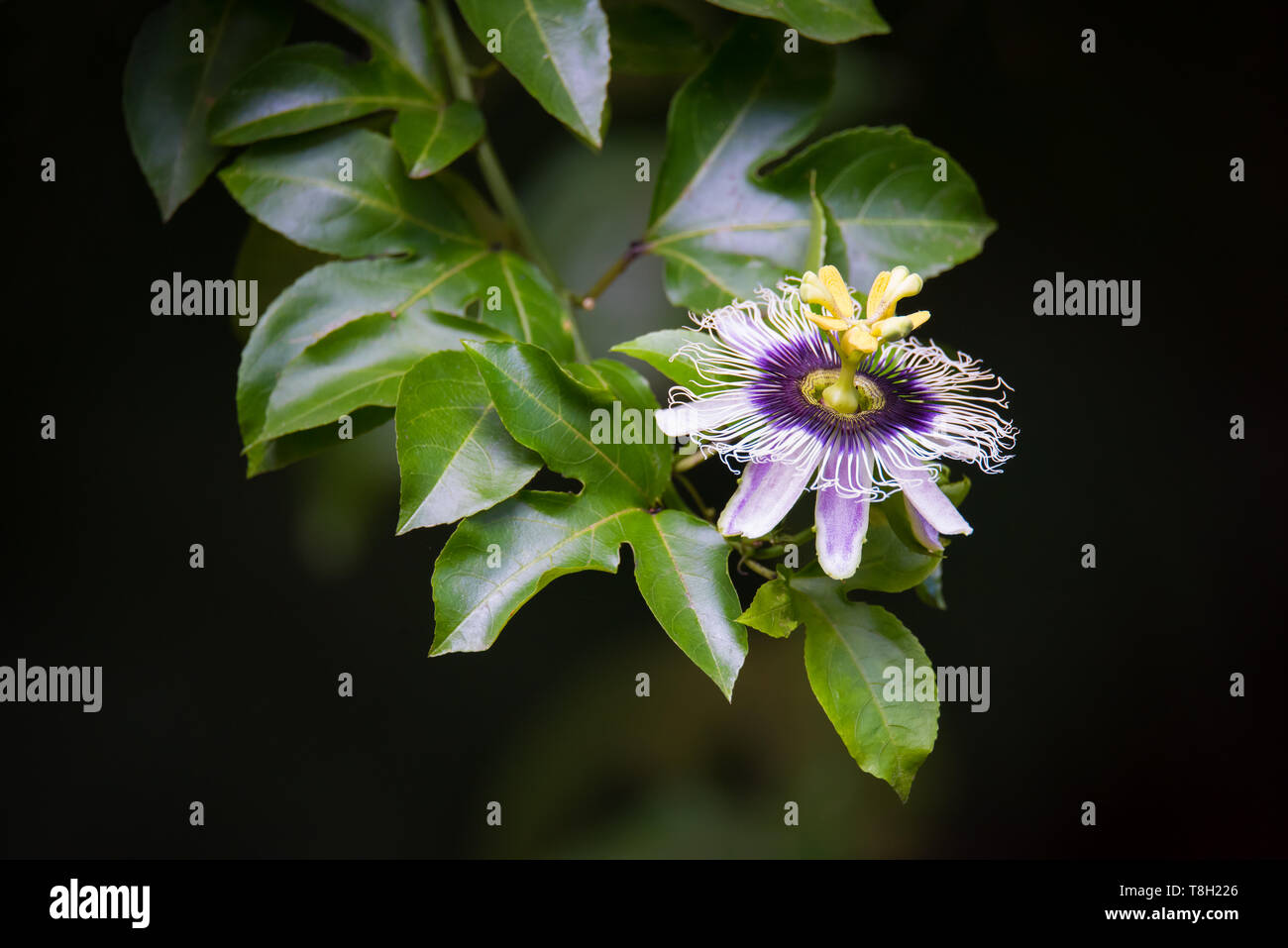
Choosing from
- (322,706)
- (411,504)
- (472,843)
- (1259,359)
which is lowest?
(472,843)

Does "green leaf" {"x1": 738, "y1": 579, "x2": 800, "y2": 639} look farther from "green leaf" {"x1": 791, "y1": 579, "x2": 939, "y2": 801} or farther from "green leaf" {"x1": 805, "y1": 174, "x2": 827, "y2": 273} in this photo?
"green leaf" {"x1": 805, "y1": 174, "x2": 827, "y2": 273}

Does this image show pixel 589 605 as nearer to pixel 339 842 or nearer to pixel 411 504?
pixel 339 842

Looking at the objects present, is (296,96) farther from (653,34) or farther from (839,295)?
(839,295)

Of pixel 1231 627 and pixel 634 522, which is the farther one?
pixel 1231 627

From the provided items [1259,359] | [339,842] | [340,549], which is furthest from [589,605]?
[1259,359]

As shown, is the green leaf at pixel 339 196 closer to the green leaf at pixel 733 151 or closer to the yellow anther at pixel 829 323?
the green leaf at pixel 733 151

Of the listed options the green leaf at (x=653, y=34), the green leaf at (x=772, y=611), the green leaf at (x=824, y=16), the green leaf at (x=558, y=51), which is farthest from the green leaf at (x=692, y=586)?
the green leaf at (x=653, y=34)
